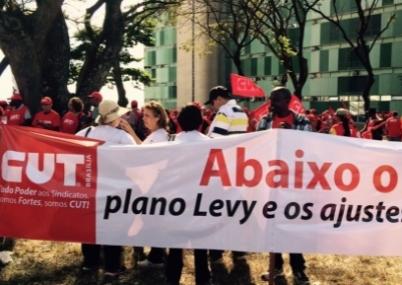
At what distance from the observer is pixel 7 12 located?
12258 mm

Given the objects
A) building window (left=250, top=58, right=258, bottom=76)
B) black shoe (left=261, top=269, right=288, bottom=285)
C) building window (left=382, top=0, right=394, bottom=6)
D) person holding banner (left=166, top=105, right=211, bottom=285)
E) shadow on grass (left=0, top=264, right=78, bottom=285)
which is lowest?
shadow on grass (left=0, top=264, right=78, bottom=285)

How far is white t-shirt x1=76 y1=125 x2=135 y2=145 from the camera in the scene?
217 inches

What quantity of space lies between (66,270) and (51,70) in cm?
824

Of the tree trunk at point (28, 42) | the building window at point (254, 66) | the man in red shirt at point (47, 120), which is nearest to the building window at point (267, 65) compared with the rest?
the building window at point (254, 66)

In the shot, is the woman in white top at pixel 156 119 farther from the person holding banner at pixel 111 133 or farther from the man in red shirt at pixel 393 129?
the man in red shirt at pixel 393 129

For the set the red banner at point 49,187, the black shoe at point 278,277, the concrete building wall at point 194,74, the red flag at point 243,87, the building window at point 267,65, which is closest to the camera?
the red banner at point 49,187

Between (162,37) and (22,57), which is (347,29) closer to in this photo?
(162,37)

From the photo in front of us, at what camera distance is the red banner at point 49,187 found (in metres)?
5.20

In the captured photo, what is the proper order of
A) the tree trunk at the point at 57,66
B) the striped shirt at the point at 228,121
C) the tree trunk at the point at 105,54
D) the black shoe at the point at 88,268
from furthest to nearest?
the tree trunk at the point at 105,54 < the tree trunk at the point at 57,66 < the striped shirt at the point at 228,121 < the black shoe at the point at 88,268

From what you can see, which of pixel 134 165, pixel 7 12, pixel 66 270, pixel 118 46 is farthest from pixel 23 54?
pixel 134 165

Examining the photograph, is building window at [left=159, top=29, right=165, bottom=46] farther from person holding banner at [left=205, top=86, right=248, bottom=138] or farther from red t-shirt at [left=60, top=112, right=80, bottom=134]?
person holding banner at [left=205, top=86, right=248, bottom=138]

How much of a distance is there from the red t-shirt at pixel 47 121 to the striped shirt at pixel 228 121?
458cm

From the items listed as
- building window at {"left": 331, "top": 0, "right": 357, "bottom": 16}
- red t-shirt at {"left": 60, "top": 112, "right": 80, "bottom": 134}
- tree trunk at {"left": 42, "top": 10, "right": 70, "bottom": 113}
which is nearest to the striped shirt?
red t-shirt at {"left": 60, "top": 112, "right": 80, "bottom": 134}

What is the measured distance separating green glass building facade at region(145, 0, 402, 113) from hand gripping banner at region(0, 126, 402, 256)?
36.0 m
